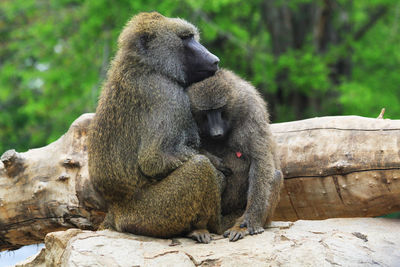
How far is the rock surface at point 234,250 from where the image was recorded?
16.3 feet

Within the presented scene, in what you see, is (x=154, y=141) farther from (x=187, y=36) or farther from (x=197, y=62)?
(x=187, y=36)

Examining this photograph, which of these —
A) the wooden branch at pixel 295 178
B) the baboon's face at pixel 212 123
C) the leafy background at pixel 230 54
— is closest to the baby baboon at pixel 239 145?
the baboon's face at pixel 212 123

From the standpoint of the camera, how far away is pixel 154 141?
5301 mm

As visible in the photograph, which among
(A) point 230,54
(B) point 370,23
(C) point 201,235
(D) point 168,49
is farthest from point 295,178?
(B) point 370,23

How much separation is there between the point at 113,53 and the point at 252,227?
9.51 metres

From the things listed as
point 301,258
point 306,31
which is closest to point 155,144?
point 301,258

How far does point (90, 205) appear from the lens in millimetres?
6781

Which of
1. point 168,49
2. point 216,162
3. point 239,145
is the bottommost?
point 216,162

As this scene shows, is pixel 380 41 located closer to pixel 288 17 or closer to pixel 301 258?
pixel 288 17

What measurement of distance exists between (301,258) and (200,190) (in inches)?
44.3

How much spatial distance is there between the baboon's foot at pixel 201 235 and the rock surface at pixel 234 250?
0.05 m

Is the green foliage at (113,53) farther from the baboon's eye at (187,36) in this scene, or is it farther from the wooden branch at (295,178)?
the baboon's eye at (187,36)

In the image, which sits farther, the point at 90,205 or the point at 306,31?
the point at 306,31

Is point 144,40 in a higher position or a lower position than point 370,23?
lower
